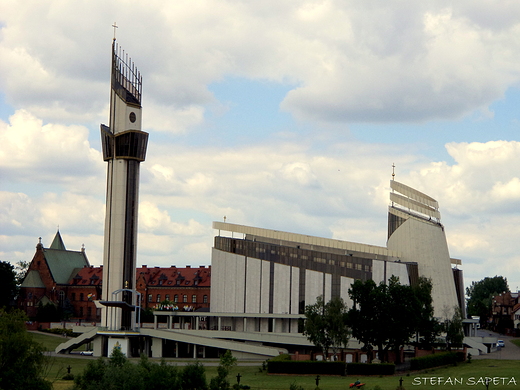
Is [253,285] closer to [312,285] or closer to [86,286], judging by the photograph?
[312,285]

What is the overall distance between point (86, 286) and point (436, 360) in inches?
3933

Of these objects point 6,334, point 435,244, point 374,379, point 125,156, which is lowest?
point 374,379

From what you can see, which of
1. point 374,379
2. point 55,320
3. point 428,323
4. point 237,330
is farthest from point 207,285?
point 374,379

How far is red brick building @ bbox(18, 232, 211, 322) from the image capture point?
15550 cm

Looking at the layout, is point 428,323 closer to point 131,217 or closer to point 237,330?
point 237,330

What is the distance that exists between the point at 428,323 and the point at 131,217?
42.9 metres

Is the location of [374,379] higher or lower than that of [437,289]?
lower

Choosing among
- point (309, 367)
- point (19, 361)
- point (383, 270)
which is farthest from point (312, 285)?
point (19, 361)

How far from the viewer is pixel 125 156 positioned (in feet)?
338

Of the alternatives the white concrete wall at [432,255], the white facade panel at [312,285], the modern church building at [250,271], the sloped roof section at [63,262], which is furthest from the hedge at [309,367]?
the sloped roof section at [63,262]

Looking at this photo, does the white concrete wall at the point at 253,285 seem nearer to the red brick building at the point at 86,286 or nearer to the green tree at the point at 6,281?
the red brick building at the point at 86,286

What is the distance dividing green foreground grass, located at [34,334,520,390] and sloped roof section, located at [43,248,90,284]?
84.5 m

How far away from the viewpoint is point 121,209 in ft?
337

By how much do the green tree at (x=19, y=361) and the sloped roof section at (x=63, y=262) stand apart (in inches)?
4358
